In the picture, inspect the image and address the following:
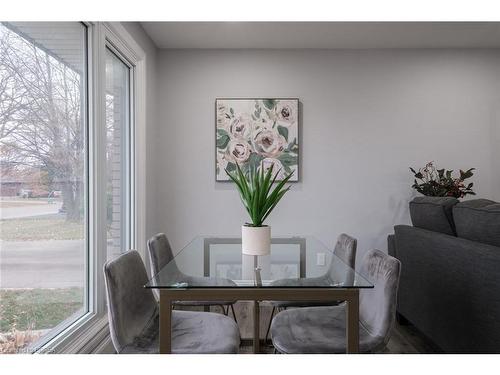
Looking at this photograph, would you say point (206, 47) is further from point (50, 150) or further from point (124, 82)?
point (50, 150)

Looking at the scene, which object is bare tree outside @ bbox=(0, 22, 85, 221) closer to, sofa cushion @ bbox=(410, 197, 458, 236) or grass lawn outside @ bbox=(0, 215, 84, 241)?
grass lawn outside @ bbox=(0, 215, 84, 241)

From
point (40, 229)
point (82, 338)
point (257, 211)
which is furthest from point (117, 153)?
point (257, 211)

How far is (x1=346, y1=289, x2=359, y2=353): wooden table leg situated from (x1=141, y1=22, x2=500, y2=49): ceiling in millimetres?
2303

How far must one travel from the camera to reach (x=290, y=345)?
1.50 m

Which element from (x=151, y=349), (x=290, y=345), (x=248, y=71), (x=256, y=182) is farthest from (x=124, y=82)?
(x=290, y=345)

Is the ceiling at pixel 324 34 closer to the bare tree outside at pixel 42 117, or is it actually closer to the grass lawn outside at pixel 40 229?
the bare tree outside at pixel 42 117

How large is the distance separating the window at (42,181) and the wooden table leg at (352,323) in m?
1.36

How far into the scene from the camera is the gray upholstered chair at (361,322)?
1479 millimetres

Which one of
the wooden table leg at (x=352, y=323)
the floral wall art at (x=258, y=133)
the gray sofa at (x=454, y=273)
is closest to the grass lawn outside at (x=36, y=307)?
the wooden table leg at (x=352, y=323)

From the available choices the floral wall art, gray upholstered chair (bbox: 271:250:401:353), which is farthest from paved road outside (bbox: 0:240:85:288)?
the floral wall art

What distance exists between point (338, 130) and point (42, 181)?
2623 mm

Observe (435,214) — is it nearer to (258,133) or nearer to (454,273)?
(454,273)

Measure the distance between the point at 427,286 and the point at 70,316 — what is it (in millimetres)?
Answer: 2048

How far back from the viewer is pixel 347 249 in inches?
86.4
